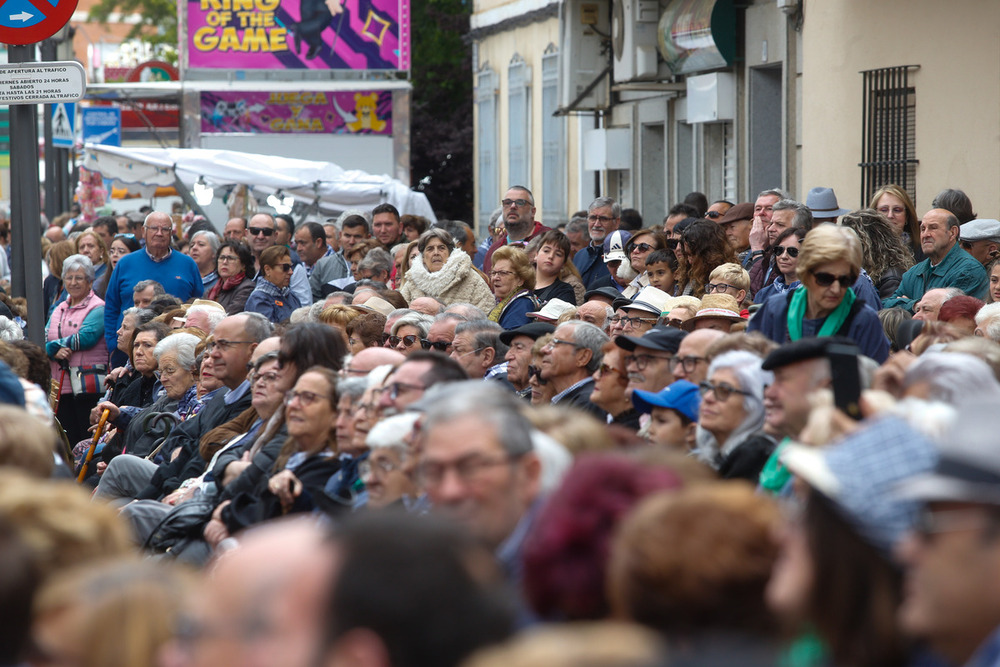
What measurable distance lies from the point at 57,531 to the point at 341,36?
24920 millimetres

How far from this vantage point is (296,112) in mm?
27391

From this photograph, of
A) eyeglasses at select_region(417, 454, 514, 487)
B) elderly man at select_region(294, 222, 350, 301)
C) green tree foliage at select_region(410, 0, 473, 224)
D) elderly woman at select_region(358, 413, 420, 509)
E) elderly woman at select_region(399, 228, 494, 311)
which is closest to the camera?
eyeglasses at select_region(417, 454, 514, 487)

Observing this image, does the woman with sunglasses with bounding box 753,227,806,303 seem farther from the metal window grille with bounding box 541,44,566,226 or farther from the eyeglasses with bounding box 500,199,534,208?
the metal window grille with bounding box 541,44,566,226

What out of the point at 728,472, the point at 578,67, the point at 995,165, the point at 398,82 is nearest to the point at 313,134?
the point at 398,82

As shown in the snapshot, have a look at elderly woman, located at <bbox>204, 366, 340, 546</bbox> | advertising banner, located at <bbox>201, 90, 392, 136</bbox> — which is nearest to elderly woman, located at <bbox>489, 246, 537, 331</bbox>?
elderly woman, located at <bbox>204, 366, 340, 546</bbox>

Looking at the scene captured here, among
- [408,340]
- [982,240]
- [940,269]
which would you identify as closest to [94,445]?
[408,340]

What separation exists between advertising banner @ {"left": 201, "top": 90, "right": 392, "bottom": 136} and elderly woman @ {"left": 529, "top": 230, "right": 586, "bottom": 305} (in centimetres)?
1749

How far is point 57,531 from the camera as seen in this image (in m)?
3.44

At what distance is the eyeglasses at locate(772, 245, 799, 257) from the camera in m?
8.54

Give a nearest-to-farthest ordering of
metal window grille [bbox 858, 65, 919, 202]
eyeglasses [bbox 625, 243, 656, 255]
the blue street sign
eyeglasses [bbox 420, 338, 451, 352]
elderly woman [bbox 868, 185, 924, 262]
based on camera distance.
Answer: eyeglasses [bbox 420, 338, 451, 352] < elderly woman [bbox 868, 185, 924, 262] < eyeglasses [bbox 625, 243, 656, 255] < metal window grille [bbox 858, 65, 919, 202] < the blue street sign

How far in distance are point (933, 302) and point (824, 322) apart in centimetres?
117

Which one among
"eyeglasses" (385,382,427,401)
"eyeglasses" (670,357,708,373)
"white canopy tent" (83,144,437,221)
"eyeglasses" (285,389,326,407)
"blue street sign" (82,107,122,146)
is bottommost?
"eyeglasses" (285,389,326,407)

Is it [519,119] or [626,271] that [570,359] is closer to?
[626,271]

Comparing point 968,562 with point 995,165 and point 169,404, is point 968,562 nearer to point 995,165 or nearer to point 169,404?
point 169,404
